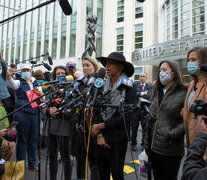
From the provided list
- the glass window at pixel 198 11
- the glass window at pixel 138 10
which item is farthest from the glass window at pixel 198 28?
the glass window at pixel 138 10

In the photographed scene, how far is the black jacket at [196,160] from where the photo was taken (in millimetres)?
1132

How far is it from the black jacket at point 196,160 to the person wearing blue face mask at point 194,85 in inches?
37.1

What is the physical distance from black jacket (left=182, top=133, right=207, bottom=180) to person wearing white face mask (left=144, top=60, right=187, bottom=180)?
3.95 ft

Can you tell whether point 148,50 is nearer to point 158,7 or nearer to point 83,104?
point 158,7

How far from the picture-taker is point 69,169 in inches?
113

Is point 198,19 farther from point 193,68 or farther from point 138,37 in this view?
point 193,68

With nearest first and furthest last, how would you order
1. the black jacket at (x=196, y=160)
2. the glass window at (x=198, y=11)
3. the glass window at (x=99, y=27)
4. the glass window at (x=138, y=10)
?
the black jacket at (x=196, y=160) < the glass window at (x=198, y=11) < the glass window at (x=138, y=10) < the glass window at (x=99, y=27)

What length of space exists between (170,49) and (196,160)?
16020 millimetres

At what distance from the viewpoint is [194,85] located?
91.4 inches

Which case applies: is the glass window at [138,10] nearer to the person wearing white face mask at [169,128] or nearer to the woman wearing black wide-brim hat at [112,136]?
the person wearing white face mask at [169,128]

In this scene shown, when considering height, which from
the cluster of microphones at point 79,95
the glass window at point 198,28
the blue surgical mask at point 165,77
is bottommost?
the cluster of microphones at point 79,95

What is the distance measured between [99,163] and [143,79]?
4553 mm

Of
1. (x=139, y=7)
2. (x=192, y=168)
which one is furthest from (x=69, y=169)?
(x=139, y=7)

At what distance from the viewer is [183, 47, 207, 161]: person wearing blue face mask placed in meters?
2.11
